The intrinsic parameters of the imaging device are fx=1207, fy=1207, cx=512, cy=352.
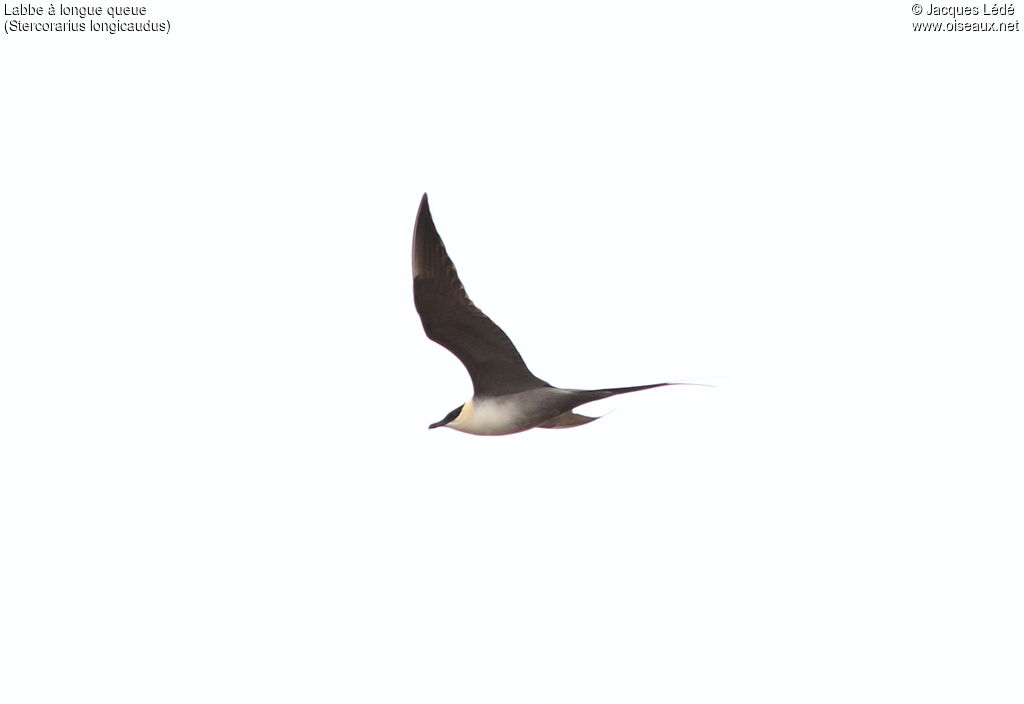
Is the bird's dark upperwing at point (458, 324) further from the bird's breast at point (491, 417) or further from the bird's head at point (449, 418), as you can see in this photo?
the bird's head at point (449, 418)

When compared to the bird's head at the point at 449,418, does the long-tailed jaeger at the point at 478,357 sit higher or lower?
higher

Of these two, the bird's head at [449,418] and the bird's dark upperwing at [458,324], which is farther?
the bird's head at [449,418]

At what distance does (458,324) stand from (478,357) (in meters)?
0.36

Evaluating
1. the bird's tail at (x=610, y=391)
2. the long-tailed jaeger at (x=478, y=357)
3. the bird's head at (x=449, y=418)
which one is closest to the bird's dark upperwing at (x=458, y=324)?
the long-tailed jaeger at (x=478, y=357)

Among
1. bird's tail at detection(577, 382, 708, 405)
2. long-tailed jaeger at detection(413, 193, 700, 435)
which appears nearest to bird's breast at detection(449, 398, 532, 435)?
long-tailed jaeger at detection(413, 193, 700, 435)

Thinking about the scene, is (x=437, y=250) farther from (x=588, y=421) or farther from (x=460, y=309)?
(x=588, y=421)

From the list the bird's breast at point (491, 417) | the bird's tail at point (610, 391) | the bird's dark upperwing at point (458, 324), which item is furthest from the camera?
the bird's breast at point (491, 417)

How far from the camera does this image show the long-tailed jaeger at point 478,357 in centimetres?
937

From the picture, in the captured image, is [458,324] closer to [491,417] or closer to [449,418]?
[491,417]

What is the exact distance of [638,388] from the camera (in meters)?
8.88

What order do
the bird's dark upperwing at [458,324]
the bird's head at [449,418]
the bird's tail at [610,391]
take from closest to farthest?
the bird's tail at [610,391], the bird's dark upperwing at [458,324], the bird's head at [449,418]

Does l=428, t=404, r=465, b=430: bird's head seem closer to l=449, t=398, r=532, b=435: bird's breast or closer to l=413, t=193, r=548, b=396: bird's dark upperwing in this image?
l=449, t=398, r=532, b=435: bird's breast

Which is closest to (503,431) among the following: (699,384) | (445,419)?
(445,419)

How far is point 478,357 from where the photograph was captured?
9727 mm
